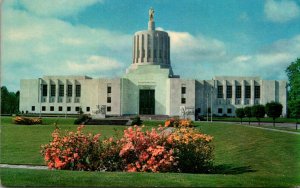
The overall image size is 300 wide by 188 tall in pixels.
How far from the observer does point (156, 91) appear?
265ft

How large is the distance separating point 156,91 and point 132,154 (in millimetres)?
66956

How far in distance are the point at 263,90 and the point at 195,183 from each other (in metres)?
72.0

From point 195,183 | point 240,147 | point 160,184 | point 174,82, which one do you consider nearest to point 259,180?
point 195,183

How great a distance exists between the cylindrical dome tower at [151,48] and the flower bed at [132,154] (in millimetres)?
63518

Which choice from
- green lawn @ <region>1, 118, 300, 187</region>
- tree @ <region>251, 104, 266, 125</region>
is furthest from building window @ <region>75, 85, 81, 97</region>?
green lawn @ <region>1, 118, 300, 187</region>

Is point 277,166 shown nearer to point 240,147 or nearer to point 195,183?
point 240,147

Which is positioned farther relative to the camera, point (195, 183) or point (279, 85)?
point (279, 85)

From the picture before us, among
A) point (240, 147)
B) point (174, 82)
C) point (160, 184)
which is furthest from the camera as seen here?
point (174, 82)

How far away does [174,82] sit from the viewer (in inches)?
3098

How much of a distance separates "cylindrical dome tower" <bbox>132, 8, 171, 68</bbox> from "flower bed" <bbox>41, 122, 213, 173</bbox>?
208 ft

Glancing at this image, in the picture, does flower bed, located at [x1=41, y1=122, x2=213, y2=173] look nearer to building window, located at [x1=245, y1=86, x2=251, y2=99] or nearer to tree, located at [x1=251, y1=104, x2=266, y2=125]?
tree, located at [x1=251, y1=104, x2=266, y2=125]

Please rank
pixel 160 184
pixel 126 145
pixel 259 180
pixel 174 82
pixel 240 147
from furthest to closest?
1. pixel 174 82
2. pixel 240 147
3. pixel 126 145
4. pixel 259 180
5. pixel 160 184

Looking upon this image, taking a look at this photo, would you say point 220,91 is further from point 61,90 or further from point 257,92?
point 61,90

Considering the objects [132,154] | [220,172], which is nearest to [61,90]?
[132,154]
